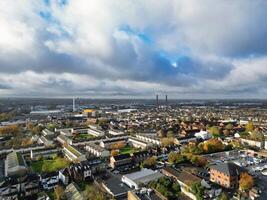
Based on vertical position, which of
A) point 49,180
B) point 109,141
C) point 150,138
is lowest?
point 49,180

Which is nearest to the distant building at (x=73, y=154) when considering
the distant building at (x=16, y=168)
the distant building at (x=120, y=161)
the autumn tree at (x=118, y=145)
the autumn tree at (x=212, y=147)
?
the distant building at (x=120, y=161)

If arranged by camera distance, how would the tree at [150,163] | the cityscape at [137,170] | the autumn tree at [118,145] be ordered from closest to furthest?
the cityscape at [137,170] → the tree at [150,163] → the autumn tree at [118,145]

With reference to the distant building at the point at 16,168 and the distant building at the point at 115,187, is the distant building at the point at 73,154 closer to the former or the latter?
the distant building at the point at 16,168

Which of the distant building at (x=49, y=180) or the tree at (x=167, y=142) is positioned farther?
the tree at (x=167, y=142)

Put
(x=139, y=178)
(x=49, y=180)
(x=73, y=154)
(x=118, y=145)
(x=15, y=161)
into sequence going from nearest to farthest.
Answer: (x=139, y=178) < (x=49, y=180) < (x=15, y=161) < (x=73, y=154) < (x=118, y=145)

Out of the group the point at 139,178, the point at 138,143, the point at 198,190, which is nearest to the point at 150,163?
the point at 139,178

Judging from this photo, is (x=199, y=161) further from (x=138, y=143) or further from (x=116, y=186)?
(x=138, y=143)

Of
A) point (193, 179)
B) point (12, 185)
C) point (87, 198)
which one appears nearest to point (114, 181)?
point (87, 198)
